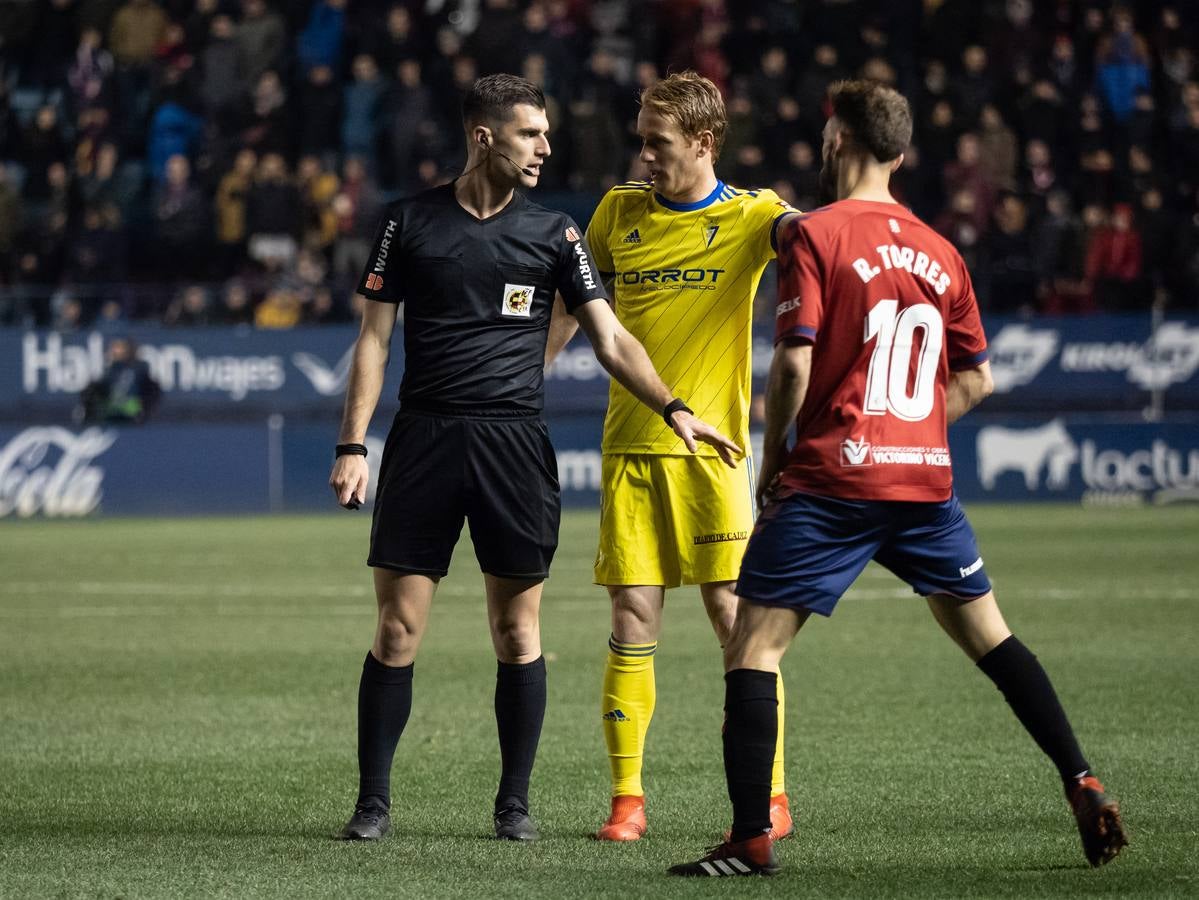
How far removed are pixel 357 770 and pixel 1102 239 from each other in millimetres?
17397

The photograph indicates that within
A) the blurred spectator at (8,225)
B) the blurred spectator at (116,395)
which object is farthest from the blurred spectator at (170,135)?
the blurred spectator at (116,395)

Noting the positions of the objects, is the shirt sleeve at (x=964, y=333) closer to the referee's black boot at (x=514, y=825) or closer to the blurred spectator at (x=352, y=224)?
the referee's black boot at (x=514, y=825)

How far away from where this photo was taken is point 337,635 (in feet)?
36.3

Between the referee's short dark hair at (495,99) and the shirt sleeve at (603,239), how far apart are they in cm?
52

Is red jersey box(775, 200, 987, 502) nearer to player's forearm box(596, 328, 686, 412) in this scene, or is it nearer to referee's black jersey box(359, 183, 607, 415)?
player's forearm box(596, 328, 686, 412)

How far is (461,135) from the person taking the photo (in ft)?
81.1

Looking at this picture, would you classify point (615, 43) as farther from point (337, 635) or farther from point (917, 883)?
point (917, 883)

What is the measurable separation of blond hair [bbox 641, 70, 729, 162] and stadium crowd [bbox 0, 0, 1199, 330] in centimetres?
1652

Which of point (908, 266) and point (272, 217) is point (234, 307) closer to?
point (272, 217)

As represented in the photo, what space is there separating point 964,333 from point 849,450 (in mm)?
518

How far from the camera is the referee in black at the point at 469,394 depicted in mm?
5637

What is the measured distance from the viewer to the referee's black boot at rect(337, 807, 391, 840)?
5559 mm

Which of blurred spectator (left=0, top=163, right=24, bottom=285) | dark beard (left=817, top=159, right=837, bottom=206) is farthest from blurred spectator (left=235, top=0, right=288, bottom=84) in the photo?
dark beard (left=817, top=159, right=837, bottom=206)

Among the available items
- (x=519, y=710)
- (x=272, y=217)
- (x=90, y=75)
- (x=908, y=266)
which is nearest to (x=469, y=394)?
(x=519, y=710)
